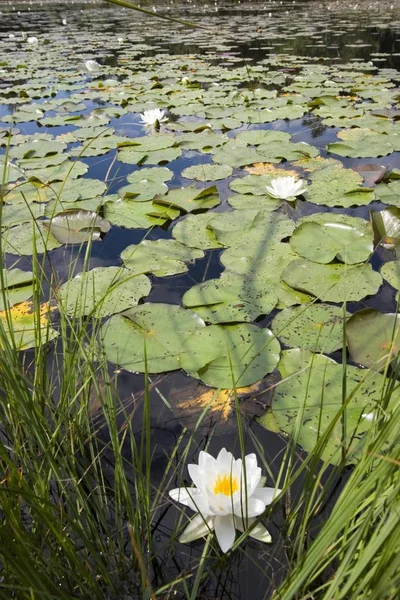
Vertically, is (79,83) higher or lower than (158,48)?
lower

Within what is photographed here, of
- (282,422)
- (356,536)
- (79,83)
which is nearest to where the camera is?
(356,536)

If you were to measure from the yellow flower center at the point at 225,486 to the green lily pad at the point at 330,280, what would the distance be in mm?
816

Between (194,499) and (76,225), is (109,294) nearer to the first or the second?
(76,225)

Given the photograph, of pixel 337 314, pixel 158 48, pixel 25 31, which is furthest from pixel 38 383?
pixel 25 31

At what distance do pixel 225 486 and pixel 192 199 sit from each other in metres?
1.70

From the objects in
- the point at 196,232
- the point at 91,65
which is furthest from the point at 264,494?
the point at 91,65

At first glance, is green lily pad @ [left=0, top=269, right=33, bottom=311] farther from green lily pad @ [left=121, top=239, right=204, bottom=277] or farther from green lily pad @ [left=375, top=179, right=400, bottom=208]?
green lily pad @ [left=375, top=179, right=400, bottom=208]

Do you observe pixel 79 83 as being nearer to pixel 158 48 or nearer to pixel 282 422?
pixel 158 48

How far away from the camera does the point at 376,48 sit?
6461 millimetres

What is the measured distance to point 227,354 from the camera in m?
1.29

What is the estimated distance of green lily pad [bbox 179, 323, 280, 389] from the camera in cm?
121

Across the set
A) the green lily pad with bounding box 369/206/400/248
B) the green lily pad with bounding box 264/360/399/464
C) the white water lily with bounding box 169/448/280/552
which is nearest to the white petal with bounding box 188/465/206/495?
the white water lily with bounding box 169/448/280/552

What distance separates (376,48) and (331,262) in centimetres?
637

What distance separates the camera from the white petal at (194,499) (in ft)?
2.58
